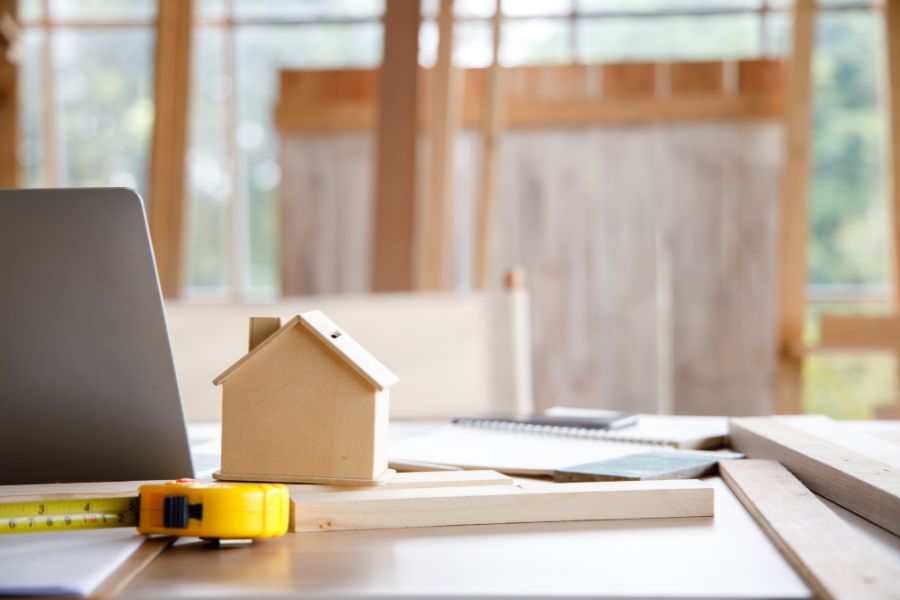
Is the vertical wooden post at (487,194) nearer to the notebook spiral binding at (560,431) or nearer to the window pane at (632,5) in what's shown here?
the window pane at (632,5)

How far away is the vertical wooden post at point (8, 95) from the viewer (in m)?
3.37

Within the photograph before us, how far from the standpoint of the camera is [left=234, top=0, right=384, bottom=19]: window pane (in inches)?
141

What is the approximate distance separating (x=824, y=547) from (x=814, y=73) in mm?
2989

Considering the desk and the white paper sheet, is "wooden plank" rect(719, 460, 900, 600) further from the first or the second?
the white paper sheet

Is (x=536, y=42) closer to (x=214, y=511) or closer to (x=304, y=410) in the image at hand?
(x=304, y=410)

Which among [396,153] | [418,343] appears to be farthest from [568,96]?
[418,343]

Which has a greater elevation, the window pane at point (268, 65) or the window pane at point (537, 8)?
the window pane at point (537, 8)

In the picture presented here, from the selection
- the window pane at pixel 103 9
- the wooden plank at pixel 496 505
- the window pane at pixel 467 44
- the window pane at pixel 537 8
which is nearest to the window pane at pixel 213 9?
the window pane at pixel 103 9

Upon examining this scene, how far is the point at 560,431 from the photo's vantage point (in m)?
1.30

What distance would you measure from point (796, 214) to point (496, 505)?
271 cm

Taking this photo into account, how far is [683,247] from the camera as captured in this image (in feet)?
11.4

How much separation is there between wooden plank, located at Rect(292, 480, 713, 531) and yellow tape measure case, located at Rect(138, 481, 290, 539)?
0.05 metres

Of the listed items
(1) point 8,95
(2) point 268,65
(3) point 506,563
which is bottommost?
(3) point 506,563

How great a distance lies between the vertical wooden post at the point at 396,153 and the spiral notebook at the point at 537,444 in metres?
1.76
